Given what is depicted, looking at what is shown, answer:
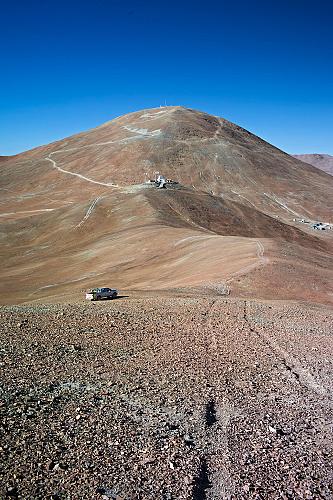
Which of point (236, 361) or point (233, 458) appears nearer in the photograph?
point (233, 458)

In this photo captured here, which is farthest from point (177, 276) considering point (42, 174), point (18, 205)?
point (42, 174)

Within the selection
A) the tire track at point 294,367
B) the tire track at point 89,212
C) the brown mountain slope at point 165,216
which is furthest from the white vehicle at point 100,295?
the tire track at point 89,212

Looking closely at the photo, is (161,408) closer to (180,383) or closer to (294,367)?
(180,383)

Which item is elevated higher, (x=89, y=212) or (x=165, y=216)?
(x=89, y=212)

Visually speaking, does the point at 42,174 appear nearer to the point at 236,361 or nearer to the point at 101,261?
the point at 101,261

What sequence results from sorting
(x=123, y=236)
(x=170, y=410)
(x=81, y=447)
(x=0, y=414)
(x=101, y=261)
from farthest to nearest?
(x=123, y=236) → (x=101, y=261) → (x=170, y=410) → (x=0, y=414) → (x=81, y=447)

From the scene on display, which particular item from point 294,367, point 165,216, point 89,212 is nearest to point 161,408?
point 294,367

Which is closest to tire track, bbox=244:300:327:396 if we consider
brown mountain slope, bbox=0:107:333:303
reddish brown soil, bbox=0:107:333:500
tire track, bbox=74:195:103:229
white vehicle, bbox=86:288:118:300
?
reddish brown soil, bbox=0:107:333:500
